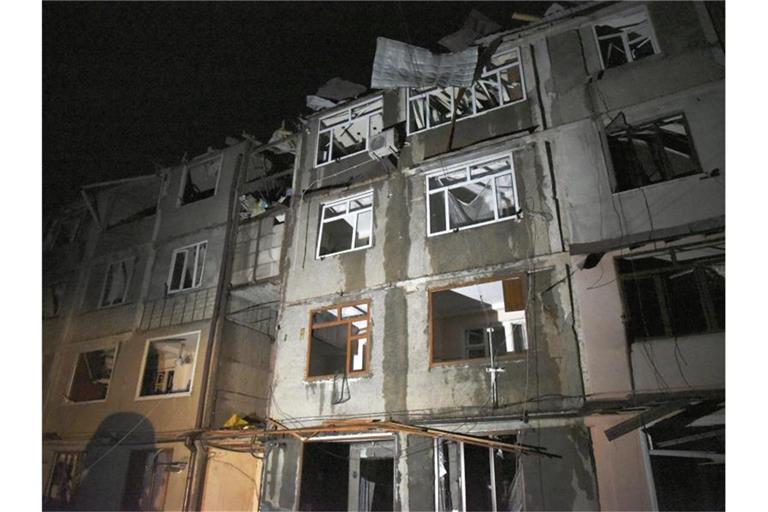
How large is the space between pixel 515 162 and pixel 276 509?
10.2 metres

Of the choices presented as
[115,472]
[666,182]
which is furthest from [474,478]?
[115,472]

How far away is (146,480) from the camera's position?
555 inches

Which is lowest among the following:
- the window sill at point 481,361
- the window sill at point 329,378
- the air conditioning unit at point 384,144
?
the window sill at point 329,378

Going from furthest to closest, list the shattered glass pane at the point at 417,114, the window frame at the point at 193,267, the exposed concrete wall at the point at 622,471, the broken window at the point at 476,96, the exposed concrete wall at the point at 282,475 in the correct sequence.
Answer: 1. the window frame at the point at 193,267
2. the shattered glass pane at the point at 417,114
3. the broken window at the point at 476,96
4. the exposed concrete wall at the point at 282,475
5. the exposed concrete wall at the point at 622,471

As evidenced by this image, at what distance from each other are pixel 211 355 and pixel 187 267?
401cm

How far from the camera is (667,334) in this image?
29.8ft

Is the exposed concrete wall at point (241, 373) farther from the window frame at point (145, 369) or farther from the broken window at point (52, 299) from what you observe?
the broken window at point (52, 299)

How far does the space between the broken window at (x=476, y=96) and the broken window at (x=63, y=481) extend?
50.7 feet

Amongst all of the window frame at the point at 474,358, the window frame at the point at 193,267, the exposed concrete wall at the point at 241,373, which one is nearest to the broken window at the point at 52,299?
the window frame at the point at 193,267

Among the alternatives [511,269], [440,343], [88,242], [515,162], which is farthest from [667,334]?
[88,242]

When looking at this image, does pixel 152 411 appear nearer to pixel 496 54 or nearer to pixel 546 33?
pixel 496 54

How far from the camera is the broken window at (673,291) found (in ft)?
29.3

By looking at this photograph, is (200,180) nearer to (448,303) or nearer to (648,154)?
(448,303)

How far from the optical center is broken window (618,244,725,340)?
8.95m
